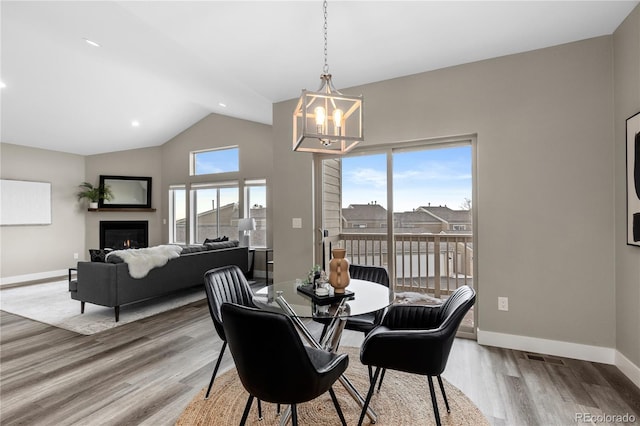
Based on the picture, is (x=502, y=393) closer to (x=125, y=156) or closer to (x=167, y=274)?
(x=167, y=274)

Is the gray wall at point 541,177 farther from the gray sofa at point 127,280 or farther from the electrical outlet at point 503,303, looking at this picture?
the gray sofa at point 127,280

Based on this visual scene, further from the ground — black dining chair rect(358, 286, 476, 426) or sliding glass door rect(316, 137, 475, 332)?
sliding glass door rect(316, 137, 475, 332)

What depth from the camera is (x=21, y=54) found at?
4055 mm

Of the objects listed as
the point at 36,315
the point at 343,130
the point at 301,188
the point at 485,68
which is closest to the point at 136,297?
the point at 36,315

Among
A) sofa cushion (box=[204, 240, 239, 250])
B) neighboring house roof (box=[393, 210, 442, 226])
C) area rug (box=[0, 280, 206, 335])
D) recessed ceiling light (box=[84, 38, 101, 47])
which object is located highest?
recessed ceiling light (box=[84, 38, 101, 47])

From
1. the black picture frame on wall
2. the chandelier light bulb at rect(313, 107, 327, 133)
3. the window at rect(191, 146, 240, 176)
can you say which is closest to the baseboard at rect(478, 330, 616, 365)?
the black picture frame on wall

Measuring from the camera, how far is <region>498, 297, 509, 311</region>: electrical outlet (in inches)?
115

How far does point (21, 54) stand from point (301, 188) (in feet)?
13.0

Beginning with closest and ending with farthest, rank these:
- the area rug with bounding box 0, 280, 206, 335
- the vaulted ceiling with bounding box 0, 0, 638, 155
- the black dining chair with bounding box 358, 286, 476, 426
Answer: the black dining chair with bounding box 358, 286, 476, 426
the vaulted ceiling with bounding box 0, 0, 638, 155
the area rug with bounding box 0, 280, 206, 335

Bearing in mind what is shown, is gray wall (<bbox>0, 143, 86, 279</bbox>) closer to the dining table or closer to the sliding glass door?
the sliding glass door

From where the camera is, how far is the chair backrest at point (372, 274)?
8.80 feet

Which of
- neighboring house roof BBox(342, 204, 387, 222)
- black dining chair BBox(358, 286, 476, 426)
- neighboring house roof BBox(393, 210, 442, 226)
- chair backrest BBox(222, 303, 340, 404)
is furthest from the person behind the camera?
neighboring house roof BBox(342, 204, 387, 222)

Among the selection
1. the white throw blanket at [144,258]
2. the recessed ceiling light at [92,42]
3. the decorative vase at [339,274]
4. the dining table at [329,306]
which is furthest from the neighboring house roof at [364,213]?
the recessed ceiling light at [92,42]

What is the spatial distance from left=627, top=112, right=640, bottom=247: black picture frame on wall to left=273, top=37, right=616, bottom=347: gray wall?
11.1 inches
